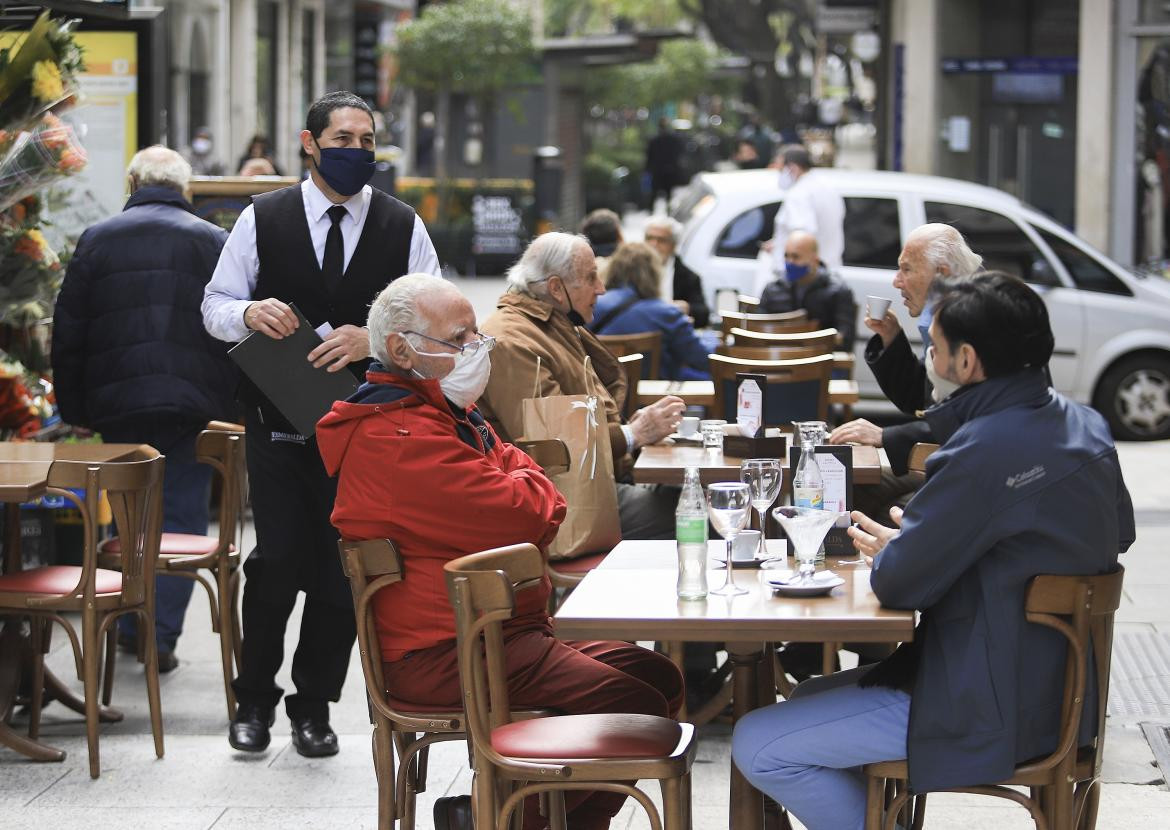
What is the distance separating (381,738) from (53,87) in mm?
3635

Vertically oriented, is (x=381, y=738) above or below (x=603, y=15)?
below

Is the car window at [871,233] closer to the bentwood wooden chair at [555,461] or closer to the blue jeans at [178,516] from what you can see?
the blue jeans at [178,516]

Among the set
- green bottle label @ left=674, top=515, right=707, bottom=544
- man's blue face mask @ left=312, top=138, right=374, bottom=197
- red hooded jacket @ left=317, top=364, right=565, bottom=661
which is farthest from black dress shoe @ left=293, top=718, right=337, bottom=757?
green bottle label @ left=674, top=515, right=707, bottom=544

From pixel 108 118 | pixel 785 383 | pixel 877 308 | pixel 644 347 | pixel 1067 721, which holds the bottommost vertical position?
pixel 1067 721

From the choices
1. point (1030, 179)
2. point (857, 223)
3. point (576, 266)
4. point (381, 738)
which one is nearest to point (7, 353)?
point (576, 266)

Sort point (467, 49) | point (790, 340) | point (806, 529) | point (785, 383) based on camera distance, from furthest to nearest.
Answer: point (467, 49) → point (790, 340) → point (785, 383) → point (806, 529)

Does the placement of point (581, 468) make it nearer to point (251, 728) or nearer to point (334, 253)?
point (334, 253)

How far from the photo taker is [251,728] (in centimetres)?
604

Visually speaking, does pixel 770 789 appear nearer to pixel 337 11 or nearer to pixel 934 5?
pixel 934 5

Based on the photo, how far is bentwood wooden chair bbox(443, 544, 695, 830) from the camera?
388 cm

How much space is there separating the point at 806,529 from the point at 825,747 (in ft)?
1.66

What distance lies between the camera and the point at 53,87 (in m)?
7.07

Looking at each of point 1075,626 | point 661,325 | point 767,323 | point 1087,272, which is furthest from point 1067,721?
point 1087,272

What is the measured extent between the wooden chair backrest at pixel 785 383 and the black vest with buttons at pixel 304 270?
83.5 inches
